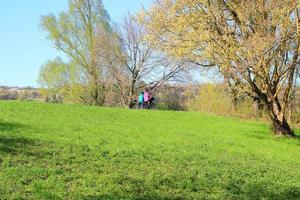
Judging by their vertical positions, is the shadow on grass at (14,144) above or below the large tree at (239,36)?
below

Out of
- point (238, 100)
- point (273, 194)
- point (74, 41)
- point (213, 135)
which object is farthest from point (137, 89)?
point (273, 194)

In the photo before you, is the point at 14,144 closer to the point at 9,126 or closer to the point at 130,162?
the point at 130,162

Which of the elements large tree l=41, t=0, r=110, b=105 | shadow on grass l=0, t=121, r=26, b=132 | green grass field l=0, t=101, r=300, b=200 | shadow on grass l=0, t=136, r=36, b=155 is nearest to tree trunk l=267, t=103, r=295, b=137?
green grass field l=0, t=101, r=300, b=200

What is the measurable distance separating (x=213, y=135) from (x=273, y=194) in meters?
9.36

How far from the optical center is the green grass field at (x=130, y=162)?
9820 millimetres

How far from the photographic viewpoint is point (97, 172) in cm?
1085

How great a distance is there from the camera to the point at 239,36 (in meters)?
23.0

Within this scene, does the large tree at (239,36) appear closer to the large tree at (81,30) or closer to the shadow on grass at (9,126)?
the shadow on grass at (9,126)

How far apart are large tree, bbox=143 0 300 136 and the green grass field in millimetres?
3449

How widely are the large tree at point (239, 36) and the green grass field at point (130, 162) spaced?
345 cm

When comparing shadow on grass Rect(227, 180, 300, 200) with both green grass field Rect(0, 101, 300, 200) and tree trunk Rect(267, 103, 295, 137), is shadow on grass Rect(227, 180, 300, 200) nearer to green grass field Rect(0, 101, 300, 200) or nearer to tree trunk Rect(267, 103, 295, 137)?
green grass field Rect(0, 101, 300, 200)

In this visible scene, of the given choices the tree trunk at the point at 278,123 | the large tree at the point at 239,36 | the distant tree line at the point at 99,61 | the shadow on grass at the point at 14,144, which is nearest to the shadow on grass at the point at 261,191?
the shadow on grass at the point at 14,144

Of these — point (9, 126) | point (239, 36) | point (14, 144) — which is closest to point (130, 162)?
point (14, 144)

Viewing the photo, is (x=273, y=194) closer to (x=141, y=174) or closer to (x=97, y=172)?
(x=141, y=174)
